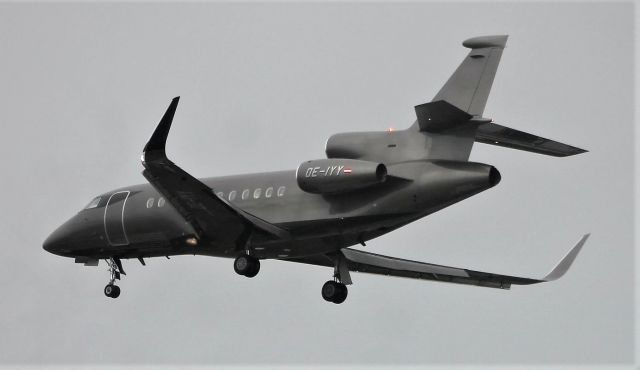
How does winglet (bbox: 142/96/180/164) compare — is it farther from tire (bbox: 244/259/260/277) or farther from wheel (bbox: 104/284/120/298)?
wheel (bbox: 104/284/120/298)

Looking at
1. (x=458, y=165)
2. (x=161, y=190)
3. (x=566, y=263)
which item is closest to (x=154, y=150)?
(x=161, y=190)

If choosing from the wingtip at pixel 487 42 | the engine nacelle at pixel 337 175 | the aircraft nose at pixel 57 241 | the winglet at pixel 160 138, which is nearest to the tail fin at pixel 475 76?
the wingtip at pixel 487 42

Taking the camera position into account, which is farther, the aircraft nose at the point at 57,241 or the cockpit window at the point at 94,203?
the aircraft nose at the point at 57,241

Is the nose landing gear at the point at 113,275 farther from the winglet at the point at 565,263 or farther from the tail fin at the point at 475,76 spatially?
the winglet at the point at 565,263

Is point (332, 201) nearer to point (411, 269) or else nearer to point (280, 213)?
point (280, 213)

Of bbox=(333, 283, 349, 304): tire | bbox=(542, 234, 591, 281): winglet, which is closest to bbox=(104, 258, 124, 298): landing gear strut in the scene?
bbox=(333, 283, 349, 304): tire

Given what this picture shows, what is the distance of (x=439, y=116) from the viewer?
132 feet

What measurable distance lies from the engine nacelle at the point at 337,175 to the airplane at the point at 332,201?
3 centimetres

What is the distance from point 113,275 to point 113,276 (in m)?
0.03

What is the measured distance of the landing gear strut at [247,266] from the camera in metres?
43.8

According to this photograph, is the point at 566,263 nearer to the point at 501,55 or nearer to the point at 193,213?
the point at 501,55

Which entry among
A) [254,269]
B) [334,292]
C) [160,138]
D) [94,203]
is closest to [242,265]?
[254,269]

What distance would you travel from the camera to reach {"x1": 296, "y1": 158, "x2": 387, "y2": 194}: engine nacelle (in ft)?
134

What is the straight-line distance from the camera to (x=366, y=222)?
4212 cm
